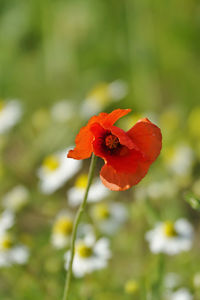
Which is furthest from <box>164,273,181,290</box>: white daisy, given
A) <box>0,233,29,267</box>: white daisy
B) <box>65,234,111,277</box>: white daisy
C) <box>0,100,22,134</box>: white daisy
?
<box>0,100,22,134</box>: white daisy

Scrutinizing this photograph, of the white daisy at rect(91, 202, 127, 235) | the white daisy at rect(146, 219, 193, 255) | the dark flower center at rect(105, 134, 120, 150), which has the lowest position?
the white daisy at rect(91, 202, 127, 235)

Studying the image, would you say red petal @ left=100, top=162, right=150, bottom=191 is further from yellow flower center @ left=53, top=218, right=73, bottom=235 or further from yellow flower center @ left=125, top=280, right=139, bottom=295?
yellow flower center @ left=53, top=218, right=73, bottom=235

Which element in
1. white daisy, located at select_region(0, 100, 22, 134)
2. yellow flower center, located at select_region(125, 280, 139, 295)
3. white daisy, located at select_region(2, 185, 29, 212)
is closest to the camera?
yellow flower center, located at select_region(125, 280, 139, 295)

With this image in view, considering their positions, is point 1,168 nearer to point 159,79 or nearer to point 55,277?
point 55,277

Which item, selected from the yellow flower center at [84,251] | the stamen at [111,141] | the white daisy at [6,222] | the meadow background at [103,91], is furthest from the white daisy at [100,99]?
the stamen at [111,141]

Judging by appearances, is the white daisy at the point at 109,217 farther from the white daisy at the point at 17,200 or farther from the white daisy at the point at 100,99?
the white daisy at the point at 100,99

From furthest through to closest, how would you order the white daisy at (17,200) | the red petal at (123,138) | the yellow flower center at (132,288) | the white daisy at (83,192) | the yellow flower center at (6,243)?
the white daisy at (17,200)
the white daisy at (83,192)
the yellow flower center at (6,243)
the yellow flower center at (132,288)
the red petal at (123,138)

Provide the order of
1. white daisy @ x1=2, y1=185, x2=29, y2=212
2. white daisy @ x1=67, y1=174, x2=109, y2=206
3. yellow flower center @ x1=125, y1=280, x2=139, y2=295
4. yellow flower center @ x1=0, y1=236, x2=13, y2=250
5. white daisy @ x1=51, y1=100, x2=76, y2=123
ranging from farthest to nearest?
white daisy @ x1=51, y1=100, x2=76, y2=123
white daisy @ x1=2, y1=185, x2=29, y2=212
white daisy @ x1=67, y1=174, x2=109, y2=206
yellow flower center @ x1=0, y1=236, x2=13, y2=250
yellow flower center @ x1=125, y1=280, x2=139, y2=295
